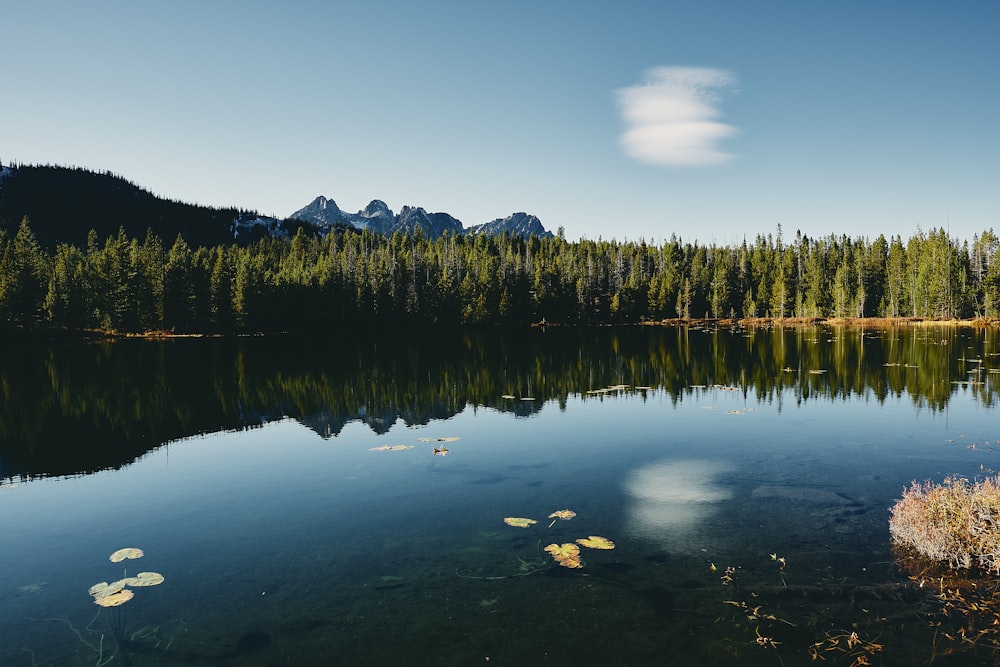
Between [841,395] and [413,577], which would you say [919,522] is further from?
[841,395]

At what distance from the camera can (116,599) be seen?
13.3 meters

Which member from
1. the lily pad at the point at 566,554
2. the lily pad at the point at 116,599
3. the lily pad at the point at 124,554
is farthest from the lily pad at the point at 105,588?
the lily pad at the point at 566,554

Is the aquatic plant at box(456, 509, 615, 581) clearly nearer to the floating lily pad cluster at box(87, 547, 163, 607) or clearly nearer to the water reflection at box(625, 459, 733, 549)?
the water reflection at box(625, 459, 733, 549)

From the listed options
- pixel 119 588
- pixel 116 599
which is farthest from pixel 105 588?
pixel 116 599

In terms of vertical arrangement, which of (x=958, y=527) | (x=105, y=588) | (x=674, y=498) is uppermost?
(x=958, y=527)

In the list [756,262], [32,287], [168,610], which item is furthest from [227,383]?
[756,262]

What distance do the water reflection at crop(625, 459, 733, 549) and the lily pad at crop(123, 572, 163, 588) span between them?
12.7 metres

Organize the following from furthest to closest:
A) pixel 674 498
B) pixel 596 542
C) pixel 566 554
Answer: pixel 674 498, pixel 596 542, pixel 566 554

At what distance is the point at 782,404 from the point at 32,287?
128881mm

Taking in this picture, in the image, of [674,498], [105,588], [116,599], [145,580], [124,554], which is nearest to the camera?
[116,599]

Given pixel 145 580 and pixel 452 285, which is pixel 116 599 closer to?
pixel 145 580

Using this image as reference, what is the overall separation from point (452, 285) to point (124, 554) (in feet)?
443

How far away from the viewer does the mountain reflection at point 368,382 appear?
32875 millimetres

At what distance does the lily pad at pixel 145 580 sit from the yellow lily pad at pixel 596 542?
10974 mm
